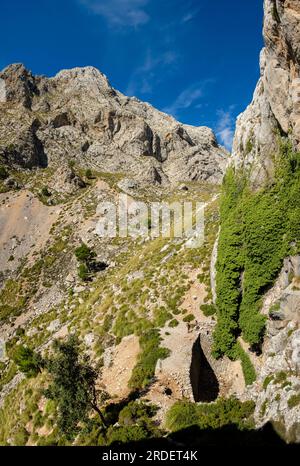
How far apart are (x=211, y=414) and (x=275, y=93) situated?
64.6 ft

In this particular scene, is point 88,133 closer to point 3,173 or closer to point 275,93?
point 3,173

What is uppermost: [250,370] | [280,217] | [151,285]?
[280,217]

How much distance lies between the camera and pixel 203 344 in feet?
83.5

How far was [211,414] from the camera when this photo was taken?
18047 millimetres

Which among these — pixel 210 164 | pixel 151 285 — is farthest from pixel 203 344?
pixel 210 164

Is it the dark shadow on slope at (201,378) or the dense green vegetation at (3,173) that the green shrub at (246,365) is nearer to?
the dark shadow on slope at (201,378)

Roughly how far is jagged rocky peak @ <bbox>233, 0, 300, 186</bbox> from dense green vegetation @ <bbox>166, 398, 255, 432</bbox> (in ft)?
48.2

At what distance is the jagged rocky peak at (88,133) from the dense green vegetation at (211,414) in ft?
231

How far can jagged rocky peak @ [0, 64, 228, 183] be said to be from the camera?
94.1 meters

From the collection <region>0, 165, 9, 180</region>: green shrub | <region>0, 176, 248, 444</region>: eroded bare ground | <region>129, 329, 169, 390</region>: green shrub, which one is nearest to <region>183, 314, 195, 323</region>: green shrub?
<region>0, 176, 248, 444</region>: eroded bare ground

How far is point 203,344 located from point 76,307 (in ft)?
62.2

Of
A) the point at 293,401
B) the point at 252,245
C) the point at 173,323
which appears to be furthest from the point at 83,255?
the point at 293,401

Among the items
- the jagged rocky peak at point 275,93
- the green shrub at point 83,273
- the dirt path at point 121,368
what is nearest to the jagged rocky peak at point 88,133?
the green shrub at point 83,273

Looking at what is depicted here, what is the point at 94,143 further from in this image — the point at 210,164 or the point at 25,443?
the point at 25,443
